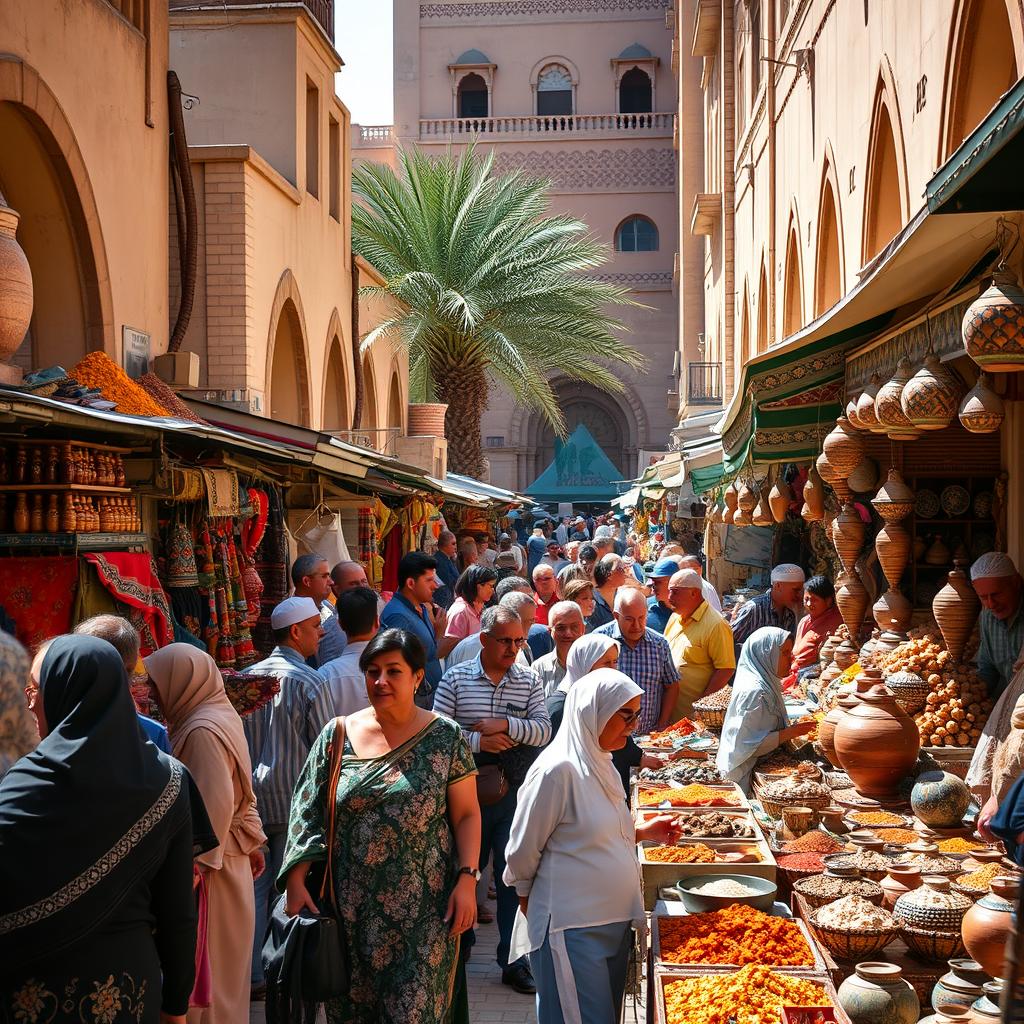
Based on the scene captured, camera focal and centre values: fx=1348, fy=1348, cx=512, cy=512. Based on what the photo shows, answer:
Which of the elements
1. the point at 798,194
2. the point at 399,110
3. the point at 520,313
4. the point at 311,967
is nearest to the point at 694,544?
the point at 520,313

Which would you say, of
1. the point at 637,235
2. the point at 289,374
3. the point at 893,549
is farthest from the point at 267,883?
the point at 637,235

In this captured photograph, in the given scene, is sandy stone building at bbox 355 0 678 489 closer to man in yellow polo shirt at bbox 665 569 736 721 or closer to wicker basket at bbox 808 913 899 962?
man in yellow polo shirt at bbox 665 569 736 721

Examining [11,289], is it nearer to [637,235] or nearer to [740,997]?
[740,997]

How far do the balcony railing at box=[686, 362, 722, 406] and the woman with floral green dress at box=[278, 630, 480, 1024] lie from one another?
69.8 ft

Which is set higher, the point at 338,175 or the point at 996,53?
the point at 338,175

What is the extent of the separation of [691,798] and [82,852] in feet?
11.8

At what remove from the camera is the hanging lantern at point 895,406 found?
20.0 ft

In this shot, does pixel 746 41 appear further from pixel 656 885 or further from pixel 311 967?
pixel 311 967

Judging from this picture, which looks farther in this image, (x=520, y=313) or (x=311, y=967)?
(x=520, y=313)

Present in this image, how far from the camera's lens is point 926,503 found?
7.94 meters

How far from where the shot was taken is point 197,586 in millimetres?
7539

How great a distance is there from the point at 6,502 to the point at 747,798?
368 cm

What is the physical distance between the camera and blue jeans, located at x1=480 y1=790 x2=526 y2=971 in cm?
592

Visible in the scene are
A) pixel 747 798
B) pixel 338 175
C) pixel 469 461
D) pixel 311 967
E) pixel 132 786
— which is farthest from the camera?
pixel 469 461
